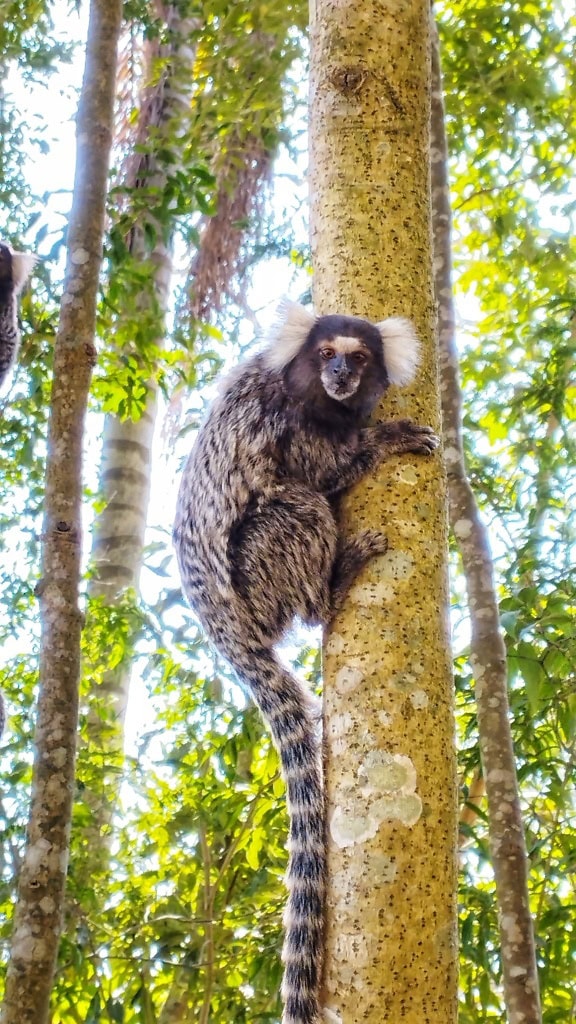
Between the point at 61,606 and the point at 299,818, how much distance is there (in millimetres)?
759

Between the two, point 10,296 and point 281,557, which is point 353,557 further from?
point 10,296

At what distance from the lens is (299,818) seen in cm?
164

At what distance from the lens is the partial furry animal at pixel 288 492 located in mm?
1766

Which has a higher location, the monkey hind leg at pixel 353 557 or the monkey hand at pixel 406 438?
the monkey hand at pixel 406 438

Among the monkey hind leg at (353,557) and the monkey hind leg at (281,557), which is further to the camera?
the monkey hind leg at (281,557)

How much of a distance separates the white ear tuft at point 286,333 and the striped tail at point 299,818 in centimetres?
65

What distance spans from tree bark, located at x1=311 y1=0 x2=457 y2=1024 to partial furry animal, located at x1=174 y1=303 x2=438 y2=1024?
64 millimetres

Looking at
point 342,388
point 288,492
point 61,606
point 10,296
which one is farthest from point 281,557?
point 10,296

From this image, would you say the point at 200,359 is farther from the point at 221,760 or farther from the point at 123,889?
the point at 123,889

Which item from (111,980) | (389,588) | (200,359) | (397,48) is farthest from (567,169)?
(111,980)

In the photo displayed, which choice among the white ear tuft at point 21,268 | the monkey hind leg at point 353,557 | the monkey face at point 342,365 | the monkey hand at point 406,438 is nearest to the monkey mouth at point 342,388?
the monkey face at point 342,365

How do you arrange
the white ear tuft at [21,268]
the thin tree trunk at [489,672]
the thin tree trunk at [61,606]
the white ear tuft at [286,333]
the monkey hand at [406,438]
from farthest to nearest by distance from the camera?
1. the white ear tuft at [21,268]
2. the white ear tuft at [286,333]
3. the thin tree trunk at [489,672]
4. the thin tree trunk at [61,606]
5. the monkey hand at [406,438]

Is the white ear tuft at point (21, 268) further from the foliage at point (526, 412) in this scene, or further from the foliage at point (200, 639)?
the foliage at point (526, 412)

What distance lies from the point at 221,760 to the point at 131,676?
1845mm
